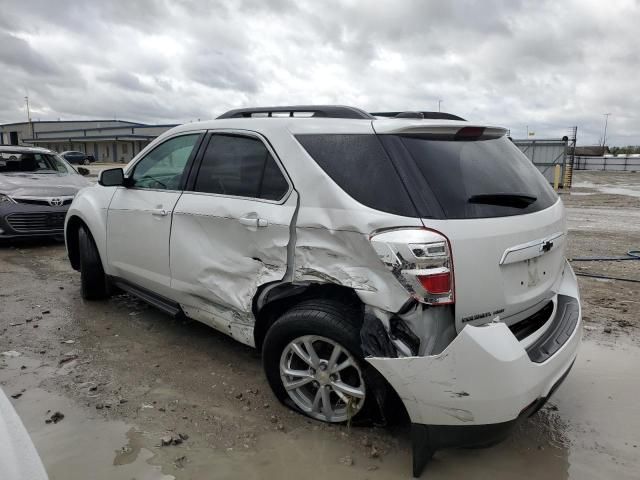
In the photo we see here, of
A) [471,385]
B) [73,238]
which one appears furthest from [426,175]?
[73,238]

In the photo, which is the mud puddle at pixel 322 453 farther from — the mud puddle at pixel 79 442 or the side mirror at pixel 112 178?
the side mirror at pixel 112 178

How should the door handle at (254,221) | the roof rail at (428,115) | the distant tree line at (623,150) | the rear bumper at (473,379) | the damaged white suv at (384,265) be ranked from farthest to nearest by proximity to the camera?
the distant tree line at (623,150) < the roof rail at (428,115) < the door handle at (254,221) < the damaged white suv at (384,265) < the rear bumper at (473,379)

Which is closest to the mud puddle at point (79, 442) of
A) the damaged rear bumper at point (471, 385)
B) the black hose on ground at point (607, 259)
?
the damaged rear bumper at point (471, 385)

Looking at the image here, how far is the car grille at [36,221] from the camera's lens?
7240 millimetres

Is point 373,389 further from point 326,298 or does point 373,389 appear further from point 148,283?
point 148,283

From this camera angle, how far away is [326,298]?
2684 mm

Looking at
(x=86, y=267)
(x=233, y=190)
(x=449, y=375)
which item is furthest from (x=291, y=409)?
(x=86, y=267)

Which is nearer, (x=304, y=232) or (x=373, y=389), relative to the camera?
(x=373, y=389)

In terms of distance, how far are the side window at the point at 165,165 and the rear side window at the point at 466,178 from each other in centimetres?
180

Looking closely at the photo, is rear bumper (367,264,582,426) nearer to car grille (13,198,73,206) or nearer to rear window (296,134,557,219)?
rear window (296,134,557,219)

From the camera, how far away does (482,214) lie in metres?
2.43

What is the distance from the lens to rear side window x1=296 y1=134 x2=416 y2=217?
2416mm

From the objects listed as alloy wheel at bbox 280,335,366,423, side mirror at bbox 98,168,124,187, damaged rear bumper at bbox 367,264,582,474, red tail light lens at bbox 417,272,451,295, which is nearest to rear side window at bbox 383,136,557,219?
red tail light lens at bbox 417,272,451,295

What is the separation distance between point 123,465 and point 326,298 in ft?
4.33
